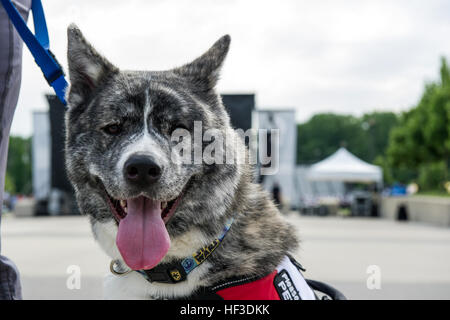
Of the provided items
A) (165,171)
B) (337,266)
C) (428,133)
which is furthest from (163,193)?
(428,133)

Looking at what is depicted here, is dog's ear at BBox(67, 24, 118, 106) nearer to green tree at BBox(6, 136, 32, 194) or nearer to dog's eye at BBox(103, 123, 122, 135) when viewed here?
dog's eye at BBox(103, 123, 122, 135)

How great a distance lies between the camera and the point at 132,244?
2330 millimetres

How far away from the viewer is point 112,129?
2.54 meters

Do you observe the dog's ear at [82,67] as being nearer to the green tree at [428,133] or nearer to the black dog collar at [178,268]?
the black dog collar at [178,268]

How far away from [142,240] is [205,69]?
1029 mm

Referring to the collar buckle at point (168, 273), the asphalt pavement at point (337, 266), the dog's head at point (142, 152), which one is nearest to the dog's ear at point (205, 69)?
the dog's head at point (142, 152)

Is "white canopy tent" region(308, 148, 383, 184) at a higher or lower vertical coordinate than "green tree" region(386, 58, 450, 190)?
lower

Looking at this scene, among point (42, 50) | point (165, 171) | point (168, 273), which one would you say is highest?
point (42, 50)

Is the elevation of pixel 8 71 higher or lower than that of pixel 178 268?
higher

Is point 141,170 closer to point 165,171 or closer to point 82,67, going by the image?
point 165,171

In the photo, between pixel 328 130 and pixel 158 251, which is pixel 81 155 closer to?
pixel 158 251

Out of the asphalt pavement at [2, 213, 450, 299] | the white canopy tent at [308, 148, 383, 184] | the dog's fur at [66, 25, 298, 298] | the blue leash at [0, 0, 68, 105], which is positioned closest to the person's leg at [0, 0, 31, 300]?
the blue leash at [0, 0, 68, 105]

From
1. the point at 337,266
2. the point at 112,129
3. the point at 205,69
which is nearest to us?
the point at 112,129

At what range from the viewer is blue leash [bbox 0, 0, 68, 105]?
2.49 m
